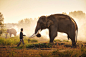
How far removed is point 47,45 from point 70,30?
9.23 ft

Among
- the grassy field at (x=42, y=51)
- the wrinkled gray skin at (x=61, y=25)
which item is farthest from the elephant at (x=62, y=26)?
the grassy field at (x=42, y=51)

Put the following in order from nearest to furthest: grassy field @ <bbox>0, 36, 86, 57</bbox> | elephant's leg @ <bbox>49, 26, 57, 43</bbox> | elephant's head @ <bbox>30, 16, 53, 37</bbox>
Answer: grassy field @ <bbox>0, 36, 86, 57</bbox> → elephant's leg @ <bbox>49, 26, 57, 43</bbox> → elephant's head @ <bbox>30, 16, 53, 37</bbox>

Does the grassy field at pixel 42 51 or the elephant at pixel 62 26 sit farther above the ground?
the elephant at pixel 62 26

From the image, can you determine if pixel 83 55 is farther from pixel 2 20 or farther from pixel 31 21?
pixel 31 21

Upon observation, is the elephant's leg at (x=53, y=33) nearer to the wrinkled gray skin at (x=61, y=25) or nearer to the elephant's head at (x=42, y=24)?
the wrinkled gray skin at (x=61, y=25)

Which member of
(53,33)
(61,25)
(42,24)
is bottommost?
(53,33)

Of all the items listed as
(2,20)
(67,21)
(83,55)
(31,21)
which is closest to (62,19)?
(67,21)

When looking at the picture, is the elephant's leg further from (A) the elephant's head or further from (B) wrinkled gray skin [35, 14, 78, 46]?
(A) the elephant's head

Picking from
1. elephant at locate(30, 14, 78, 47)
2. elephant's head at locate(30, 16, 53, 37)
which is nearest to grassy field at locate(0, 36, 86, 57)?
elephant at locate(30, 14, 78, 47)

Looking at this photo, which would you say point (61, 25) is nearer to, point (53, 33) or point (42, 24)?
point (53, 33)

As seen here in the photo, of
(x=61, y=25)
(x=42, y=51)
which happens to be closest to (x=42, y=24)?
(x=61, y=25)

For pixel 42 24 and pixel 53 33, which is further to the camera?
pixel 42 24

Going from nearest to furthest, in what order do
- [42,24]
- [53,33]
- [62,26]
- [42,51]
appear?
[42,51], [53,33], [62,26], [42,24]

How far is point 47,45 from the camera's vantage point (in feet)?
30.6
